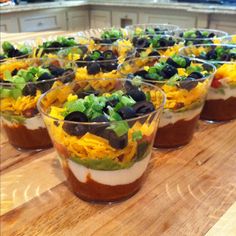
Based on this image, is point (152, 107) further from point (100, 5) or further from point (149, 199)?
point (100, 5)

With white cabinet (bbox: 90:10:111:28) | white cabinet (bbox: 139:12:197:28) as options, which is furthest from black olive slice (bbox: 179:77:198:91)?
white cabinet (bbox: 90:10:111:28)

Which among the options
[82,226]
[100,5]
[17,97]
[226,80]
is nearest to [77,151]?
[82,226]

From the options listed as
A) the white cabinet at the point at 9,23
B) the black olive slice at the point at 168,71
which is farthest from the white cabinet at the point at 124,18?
the black olive slice at the point at 168,71

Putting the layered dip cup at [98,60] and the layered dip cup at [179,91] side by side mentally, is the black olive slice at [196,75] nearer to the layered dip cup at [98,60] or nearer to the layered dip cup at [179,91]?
the layered dip cup at [179,91]

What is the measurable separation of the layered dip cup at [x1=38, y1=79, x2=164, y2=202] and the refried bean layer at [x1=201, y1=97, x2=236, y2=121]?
277 millimetres

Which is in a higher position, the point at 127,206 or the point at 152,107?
the point at 152,107

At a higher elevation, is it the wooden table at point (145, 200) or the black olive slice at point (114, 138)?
the black olive slice at point (114, 138)

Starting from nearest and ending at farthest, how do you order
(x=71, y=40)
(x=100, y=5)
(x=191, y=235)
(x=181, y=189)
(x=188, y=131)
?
(x=191, y=235) → (x=181, y=189) → (x=188, y=131) → (x=71, y=40) → (x=100, y=5)

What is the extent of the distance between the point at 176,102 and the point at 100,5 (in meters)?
3.08

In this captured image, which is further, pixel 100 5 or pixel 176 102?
pixel 100 5

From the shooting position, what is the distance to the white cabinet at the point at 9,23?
3018 mm

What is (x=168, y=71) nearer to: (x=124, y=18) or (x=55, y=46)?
(x=55, y=46)

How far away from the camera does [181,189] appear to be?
0.63 m

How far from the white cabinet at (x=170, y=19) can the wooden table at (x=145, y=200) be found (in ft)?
7.40
